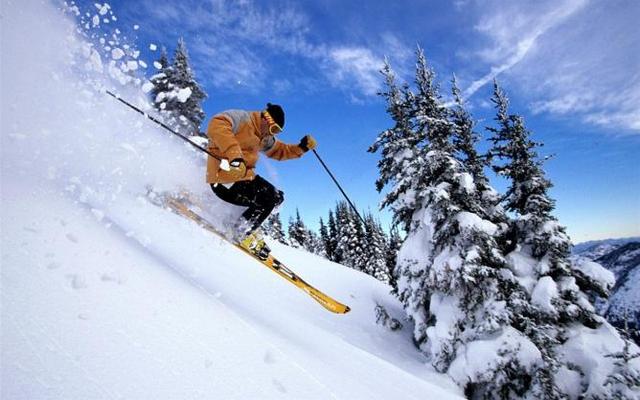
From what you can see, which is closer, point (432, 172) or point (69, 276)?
point (69, 276)

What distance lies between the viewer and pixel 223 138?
6062mm

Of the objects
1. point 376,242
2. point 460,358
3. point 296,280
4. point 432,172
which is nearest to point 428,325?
point 460,358

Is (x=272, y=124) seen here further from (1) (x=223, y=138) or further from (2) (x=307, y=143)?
(2) (x=307, y=143)

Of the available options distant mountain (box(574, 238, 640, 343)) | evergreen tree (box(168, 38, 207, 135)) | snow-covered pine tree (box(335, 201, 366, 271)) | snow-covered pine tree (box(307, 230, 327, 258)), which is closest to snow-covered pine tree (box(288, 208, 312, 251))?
snow-covered pine tree (box(307, 230, 327, 258))

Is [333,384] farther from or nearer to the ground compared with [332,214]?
nearer to the ground

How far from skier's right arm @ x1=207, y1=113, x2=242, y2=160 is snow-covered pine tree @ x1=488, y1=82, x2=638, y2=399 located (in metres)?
11.1

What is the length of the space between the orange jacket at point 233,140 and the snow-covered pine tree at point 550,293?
10.6 meters

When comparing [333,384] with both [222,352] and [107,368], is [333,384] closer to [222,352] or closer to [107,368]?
[222,352]

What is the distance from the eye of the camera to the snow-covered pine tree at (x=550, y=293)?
11.1m

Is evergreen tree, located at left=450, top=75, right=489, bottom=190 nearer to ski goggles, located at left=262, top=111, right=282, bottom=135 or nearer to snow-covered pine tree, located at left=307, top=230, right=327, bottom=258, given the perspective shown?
ski goggles, located at left=262, top=111, right=282, bottom=135

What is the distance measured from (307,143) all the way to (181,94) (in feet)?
60.9

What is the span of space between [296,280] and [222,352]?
21.5 ft

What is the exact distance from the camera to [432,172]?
15.1 meters

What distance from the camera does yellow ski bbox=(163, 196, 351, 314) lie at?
8759 millimetres
